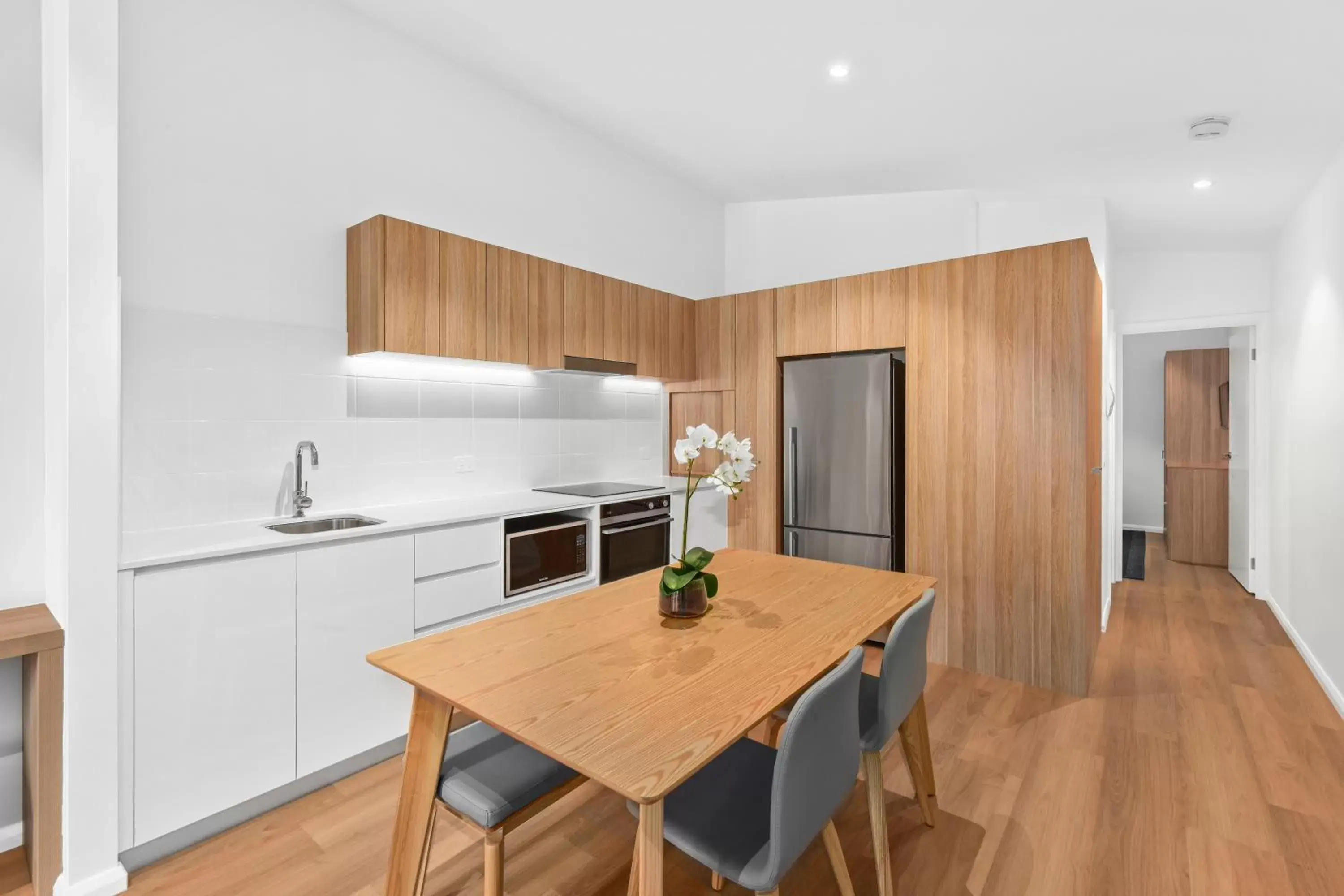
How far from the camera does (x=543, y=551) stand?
2922mm

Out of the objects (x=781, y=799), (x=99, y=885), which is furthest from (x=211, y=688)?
(x=781, y=799)

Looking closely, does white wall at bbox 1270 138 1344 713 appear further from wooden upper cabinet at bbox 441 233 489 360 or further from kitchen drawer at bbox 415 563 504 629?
wooden upper cabinet at bbox 441 233 489 360

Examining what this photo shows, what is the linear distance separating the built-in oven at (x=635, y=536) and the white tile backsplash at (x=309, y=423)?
1.82 feet

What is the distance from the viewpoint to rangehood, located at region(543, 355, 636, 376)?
338 cm

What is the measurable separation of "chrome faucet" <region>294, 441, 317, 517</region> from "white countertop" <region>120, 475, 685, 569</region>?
0.18 feet

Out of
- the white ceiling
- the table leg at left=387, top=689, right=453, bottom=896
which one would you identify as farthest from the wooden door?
the table leg at left=387, top=689, right=453, bottom=896

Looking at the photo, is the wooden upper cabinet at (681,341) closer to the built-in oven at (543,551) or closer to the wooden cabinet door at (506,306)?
the wooden cabinet door at (506,306)

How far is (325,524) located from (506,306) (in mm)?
1272

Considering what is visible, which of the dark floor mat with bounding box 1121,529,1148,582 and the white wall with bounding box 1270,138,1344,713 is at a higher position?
the white wall with bounding box 1270,138,1344,713

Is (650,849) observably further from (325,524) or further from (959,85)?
(959,85)

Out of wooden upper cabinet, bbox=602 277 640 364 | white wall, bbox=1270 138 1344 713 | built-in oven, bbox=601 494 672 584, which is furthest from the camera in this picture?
wooden upper cabinet, bbox=602 277 640 364

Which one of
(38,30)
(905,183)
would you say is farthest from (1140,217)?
(38,30)

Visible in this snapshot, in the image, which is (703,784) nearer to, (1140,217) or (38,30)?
(38,30)

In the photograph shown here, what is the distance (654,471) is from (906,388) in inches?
69.6
